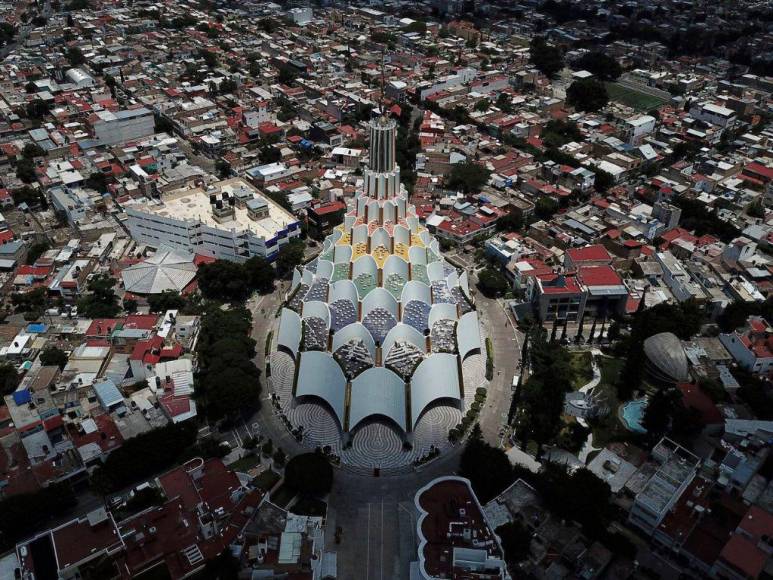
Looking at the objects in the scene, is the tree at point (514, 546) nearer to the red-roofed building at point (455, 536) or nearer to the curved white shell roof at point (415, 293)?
the red-roofed building at point (455, 536)

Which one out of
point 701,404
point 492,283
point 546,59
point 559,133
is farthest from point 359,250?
point 546,59

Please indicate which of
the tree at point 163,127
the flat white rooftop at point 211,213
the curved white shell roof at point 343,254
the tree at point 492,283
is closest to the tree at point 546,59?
the tree at point 163,127

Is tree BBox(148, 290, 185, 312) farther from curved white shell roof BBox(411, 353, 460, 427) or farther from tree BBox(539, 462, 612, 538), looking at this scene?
tree BBox(539, 462, 612, 538)

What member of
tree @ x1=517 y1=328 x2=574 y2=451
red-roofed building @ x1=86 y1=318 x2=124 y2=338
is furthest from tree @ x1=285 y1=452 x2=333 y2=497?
red-roofed building @ x1=86 y1=318 x2=124 y2=338

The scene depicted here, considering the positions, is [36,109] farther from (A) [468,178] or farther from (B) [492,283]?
(B) [492,283]

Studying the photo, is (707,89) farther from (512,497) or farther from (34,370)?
(34,370)

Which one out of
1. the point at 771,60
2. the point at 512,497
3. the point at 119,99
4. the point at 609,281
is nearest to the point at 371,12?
the point at 119,99

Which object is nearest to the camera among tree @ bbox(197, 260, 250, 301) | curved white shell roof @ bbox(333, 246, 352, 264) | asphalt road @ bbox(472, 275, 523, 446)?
asphalt road @ bbox(472, 275, 523, 446)
